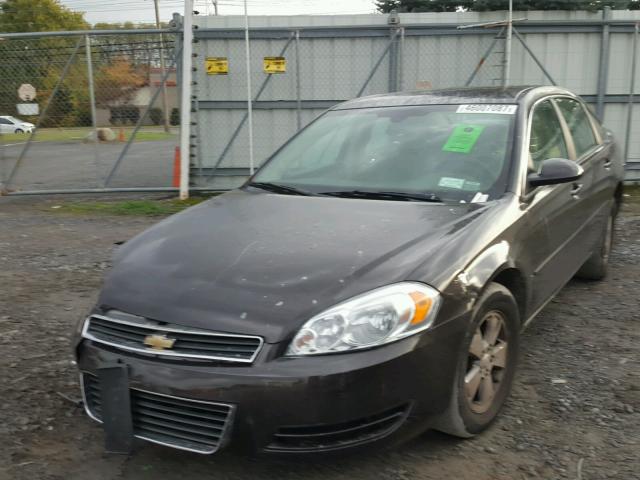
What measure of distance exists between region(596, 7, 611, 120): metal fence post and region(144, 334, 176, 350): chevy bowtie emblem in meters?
9.44

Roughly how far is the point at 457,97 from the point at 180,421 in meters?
2.69

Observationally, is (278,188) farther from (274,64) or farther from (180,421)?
(274,64)

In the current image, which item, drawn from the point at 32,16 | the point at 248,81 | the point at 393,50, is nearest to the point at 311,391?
the point at 248,81

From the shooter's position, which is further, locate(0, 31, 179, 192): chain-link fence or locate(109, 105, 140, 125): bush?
locate(109, 105, 140, 125): bush

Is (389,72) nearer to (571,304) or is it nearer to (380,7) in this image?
(380,7)

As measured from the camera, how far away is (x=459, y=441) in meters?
2.86

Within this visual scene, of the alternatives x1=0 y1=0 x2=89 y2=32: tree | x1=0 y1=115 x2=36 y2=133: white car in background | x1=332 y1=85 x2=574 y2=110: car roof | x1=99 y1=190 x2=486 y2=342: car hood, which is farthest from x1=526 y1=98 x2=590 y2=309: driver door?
x1=0 y1=0 x2=89 y2=32: tree

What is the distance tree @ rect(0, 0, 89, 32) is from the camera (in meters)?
50.2

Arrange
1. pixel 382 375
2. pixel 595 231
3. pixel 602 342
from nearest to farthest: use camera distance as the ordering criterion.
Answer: pixel 382 375, pixel 602 342, pixel 595 231

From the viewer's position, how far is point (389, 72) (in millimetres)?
9844

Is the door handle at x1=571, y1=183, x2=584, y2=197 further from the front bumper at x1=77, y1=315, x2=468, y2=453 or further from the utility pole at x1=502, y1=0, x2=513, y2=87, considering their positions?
the utility pole at x1=502, y1=0, x2=513, y2=87

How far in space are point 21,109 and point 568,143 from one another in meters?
8.48

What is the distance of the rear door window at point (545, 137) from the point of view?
143 inches

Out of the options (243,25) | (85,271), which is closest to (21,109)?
(243,25)
